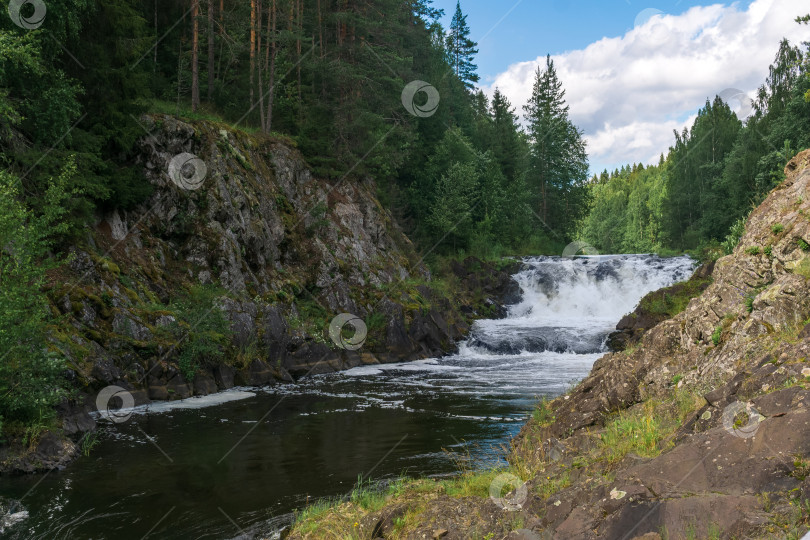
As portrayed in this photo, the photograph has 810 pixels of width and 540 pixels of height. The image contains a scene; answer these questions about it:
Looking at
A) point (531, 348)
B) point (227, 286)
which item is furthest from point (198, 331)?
point (531, 348)

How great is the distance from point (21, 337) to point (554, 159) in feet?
183

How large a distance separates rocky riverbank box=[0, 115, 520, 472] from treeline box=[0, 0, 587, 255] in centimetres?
137

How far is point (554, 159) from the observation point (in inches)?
2347

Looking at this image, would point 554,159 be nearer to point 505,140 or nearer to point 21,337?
point 505,140

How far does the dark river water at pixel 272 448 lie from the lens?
809cm

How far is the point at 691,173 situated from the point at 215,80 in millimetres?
53481

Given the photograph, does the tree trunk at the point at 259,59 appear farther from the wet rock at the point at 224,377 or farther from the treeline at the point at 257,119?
the wet rock at the point at 224,377

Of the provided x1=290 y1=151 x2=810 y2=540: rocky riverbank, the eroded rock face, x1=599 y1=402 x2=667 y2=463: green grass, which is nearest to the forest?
the eroded rock face

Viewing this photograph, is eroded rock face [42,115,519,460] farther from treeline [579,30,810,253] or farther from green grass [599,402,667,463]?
treeline [579,30,810,253]

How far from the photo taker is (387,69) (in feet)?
118

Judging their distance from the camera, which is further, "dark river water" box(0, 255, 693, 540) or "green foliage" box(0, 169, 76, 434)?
"green foliage" box(0, 169, 76, 434)

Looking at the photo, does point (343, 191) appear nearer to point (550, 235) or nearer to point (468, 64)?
point (550, 235)

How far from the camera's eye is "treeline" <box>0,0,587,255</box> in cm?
1612

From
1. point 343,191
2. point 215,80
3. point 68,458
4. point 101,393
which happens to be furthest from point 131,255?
point 215,80
